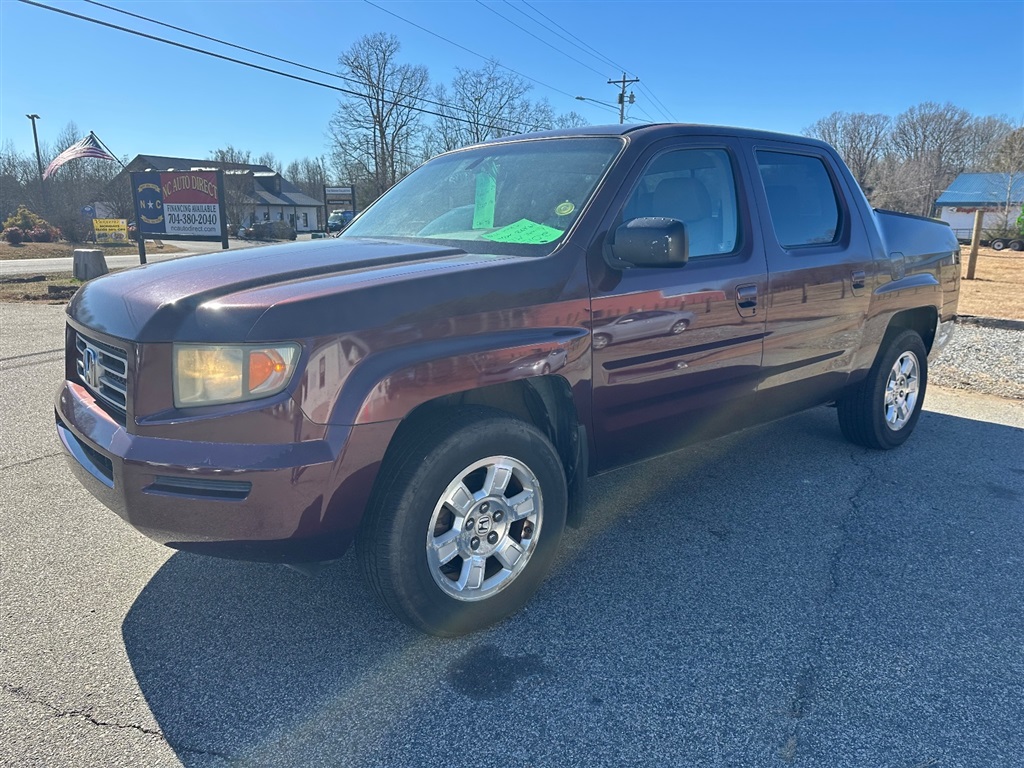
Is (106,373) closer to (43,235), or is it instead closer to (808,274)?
(808,274)

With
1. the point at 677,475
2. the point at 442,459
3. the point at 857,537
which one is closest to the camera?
the point at 442,459

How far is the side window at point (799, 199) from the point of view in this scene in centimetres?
369

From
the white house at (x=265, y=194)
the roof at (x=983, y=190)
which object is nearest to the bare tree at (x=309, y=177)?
the white house at (x=265, y=194)

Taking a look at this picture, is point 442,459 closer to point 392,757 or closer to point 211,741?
point 392,757

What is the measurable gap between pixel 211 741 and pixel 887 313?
13.7ft

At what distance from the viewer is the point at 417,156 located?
173 feet

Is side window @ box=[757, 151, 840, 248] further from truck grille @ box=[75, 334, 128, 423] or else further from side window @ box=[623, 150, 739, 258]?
truck grille @ box=[75, 334, 128, 423]

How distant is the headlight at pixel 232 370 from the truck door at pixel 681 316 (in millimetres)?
1208

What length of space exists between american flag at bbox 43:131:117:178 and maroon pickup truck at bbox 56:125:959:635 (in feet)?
94.6

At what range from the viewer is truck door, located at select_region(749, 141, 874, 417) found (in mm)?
3594

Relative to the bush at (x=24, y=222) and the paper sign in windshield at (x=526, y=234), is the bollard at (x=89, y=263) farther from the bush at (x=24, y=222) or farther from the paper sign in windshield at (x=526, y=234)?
the bush at (x=24, y=222)

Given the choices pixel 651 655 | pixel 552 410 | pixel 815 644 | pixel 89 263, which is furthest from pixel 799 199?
pixel 89 263

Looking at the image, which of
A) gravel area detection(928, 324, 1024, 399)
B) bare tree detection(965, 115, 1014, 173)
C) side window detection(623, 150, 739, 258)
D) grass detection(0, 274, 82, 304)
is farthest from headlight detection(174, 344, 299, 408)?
bare tree detection(965, 115, 1014, 173)

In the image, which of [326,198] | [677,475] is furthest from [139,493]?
[326,198]
